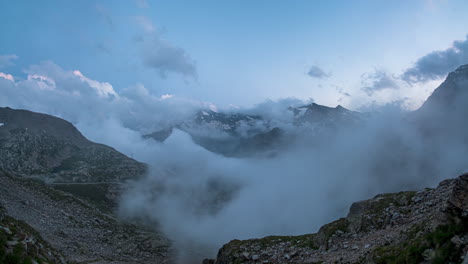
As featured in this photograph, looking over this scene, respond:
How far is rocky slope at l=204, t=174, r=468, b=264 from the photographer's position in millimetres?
19516

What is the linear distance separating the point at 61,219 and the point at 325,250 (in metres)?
125

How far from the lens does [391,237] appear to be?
101 feet

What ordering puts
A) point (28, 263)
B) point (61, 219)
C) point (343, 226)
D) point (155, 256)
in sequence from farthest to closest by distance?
point (155, 256) → point (61, 219) → point (343, 226) → point (28, 263)

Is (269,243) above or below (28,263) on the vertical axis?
above

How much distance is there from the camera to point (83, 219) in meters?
147

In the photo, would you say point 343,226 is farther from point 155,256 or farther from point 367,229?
point 155,256

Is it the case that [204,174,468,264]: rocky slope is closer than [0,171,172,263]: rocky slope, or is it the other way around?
[204,174,468,264]: rocky slope

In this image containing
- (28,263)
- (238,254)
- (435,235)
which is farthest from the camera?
(238,254)

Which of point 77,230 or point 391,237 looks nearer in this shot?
point 391,237

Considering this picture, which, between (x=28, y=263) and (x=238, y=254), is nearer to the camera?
(x=28, y=263)

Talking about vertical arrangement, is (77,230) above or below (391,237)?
above

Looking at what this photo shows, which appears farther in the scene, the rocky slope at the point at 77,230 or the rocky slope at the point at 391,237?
the rocky slope at the point at 77,230

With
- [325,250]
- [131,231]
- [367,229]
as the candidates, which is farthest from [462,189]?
[131,231]

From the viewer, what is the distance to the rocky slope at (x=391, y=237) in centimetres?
1952
